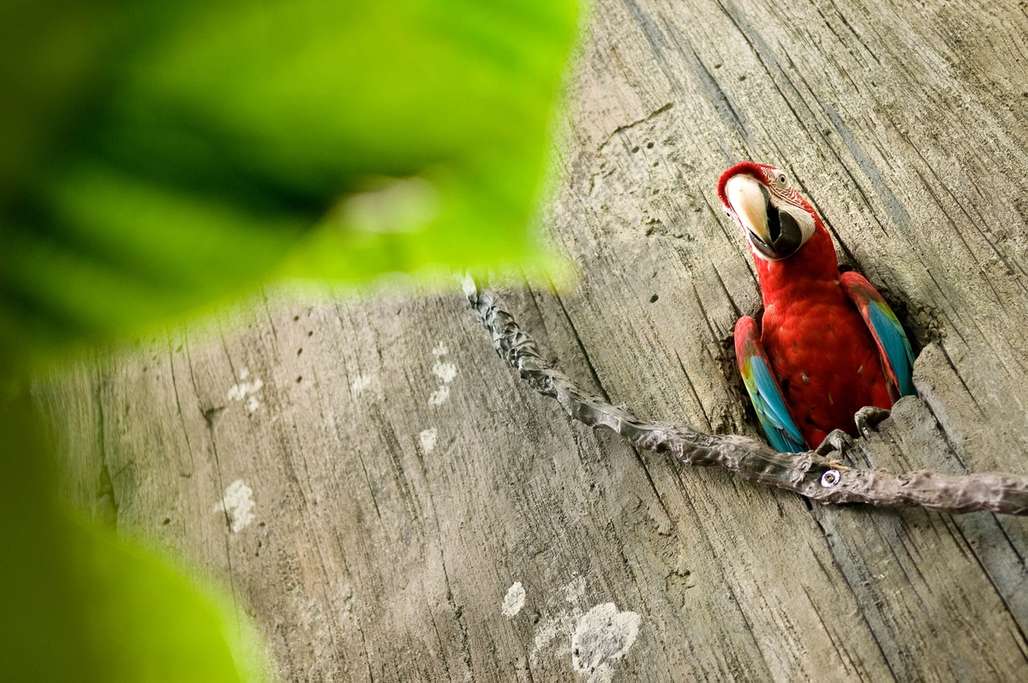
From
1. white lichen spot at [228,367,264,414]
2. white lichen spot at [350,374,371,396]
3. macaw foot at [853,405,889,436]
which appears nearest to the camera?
macaw foot at [853,405,889,436]

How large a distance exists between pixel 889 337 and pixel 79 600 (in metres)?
1.00

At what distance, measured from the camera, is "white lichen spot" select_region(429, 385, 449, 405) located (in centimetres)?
125

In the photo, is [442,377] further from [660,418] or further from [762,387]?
[762,387]

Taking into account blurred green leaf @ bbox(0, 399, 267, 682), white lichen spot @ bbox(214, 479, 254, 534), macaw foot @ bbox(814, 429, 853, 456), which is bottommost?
white lichen spot @ bbox(214, 479, 254, 534)

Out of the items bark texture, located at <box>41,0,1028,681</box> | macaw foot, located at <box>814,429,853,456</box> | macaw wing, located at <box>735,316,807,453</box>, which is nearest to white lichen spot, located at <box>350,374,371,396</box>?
bark texture, located at <box>41,0,1028,681</box>

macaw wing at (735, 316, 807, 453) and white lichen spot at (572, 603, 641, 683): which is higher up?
macaw wing at (735, 316, 807, 453)

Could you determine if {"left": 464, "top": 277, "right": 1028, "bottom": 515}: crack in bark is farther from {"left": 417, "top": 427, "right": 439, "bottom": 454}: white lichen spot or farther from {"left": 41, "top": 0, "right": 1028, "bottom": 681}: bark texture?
{"left": 417, "top": 427, "right": 439, "bottom": 454}: white lichen spot

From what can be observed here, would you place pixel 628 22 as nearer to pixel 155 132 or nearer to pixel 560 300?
pixel 560 300

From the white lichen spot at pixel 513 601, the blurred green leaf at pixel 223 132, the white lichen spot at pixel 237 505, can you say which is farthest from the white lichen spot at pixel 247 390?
the blurred green leaf at pixel 223 132

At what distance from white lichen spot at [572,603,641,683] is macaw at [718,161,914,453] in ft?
1.04

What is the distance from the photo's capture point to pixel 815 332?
45.1 inches

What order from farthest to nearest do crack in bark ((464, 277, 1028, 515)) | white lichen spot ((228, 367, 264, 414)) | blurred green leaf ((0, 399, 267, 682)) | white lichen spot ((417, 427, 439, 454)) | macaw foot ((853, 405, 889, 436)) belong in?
white lichen spot ((228, 367, 264, 414))
white lichen spot ((417, 427, 439, 454))
macaw foot ((853, 405, 889, 436))
crack in bark ((464, 277, 1028, 515))
blurred green leaf ((0, 399, 267, 682))

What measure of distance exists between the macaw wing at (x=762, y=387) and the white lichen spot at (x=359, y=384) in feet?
1.89

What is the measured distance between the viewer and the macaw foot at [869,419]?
92 centimetres
